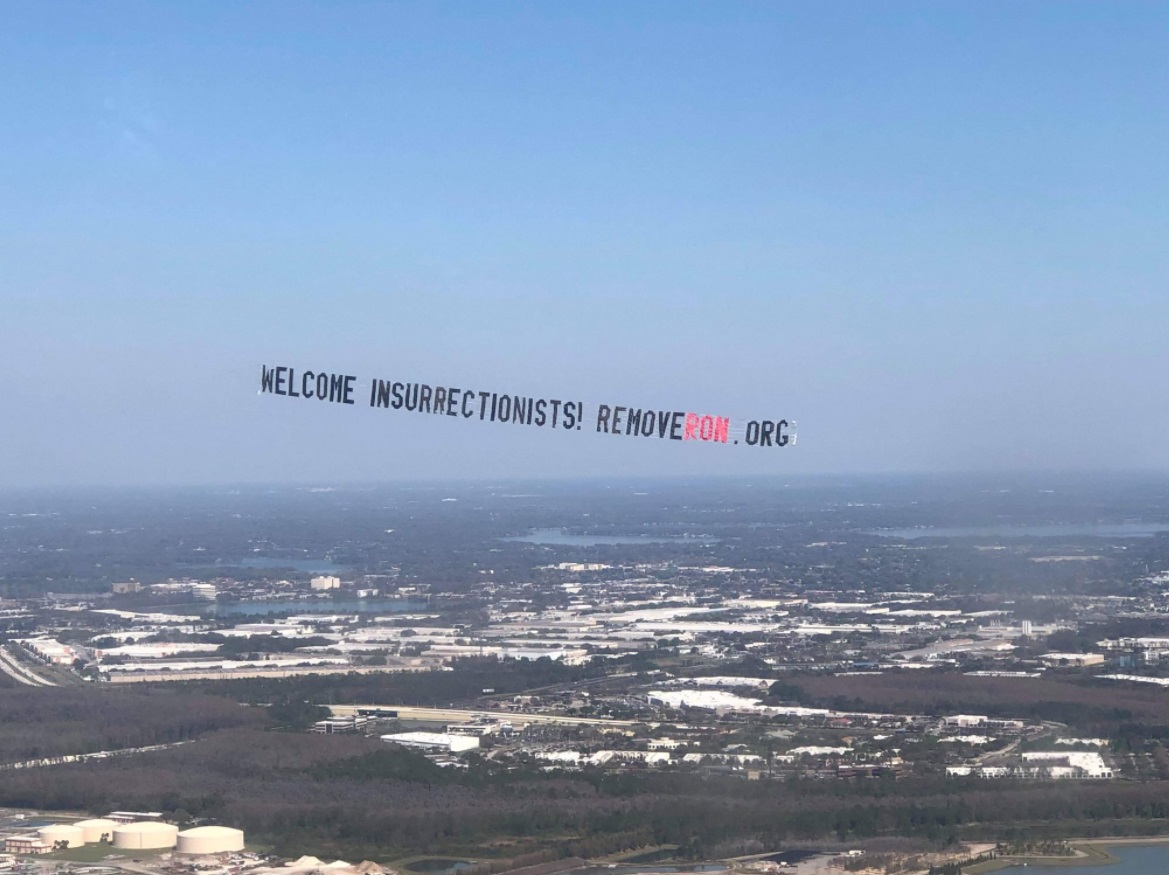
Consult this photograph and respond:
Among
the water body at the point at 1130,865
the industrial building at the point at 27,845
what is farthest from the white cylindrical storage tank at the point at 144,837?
the water body at the point at 1130,865

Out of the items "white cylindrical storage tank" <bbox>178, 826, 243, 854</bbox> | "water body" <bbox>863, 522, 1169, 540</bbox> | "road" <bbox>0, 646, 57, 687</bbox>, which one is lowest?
"road" <bbox>0, 646, 57, 687</bbox>

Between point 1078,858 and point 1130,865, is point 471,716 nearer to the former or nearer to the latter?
point 1078,858

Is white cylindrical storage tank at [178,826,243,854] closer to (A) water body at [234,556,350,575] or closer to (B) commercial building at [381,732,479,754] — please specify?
(B) commercial building at [381,732,479,754]

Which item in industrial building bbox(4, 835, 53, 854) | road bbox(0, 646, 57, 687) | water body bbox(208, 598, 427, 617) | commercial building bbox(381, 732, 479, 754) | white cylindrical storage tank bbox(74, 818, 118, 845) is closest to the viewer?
industrial building bbox(4, 835, 53, 854)

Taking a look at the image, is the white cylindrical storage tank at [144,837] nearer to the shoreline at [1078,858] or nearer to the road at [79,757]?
the road at [79,757]

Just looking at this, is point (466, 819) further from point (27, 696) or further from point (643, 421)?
point (27, 696)

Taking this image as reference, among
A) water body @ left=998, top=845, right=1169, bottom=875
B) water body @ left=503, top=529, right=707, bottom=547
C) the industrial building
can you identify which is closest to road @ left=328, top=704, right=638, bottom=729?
water body @ left=998, top=845, right=1169, bottom=875

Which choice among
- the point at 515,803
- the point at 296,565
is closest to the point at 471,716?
the point at 515,803
